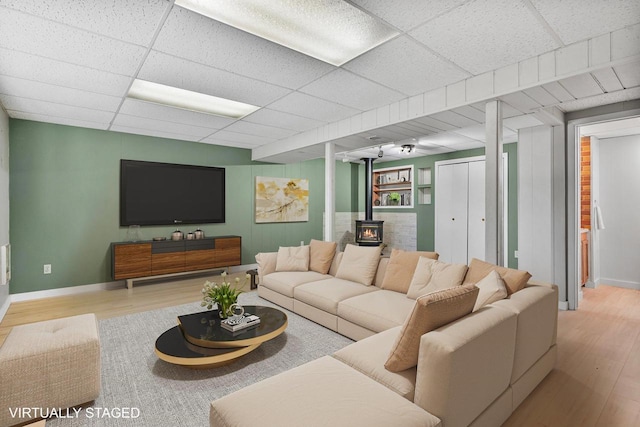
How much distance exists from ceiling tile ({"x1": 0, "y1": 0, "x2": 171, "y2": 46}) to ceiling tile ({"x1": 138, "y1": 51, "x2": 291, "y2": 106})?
1.22 ft

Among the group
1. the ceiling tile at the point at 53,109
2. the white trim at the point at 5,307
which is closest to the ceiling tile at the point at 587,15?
the ceiling tile at the point at 53,109

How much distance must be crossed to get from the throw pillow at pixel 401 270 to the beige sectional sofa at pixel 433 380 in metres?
1.06

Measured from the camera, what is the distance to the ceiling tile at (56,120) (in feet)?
14.1

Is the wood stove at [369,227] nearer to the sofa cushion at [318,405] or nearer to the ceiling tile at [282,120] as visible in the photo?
the ceiling tile at [282,120]

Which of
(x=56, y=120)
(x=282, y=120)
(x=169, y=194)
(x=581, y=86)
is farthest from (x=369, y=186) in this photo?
(x=56, y=120)

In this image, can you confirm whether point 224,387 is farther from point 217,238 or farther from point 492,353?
point 217,238

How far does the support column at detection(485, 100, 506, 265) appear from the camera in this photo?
10.2ft

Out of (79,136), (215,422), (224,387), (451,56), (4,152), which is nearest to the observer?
(215,422)

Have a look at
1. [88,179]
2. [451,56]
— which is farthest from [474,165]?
[88,179]

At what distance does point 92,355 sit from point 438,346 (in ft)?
6.97

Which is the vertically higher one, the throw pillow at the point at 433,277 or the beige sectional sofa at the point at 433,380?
the throw pillow at the point at 433,277

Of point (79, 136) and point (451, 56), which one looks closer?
point (451, 56)

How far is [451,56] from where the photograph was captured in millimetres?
2742

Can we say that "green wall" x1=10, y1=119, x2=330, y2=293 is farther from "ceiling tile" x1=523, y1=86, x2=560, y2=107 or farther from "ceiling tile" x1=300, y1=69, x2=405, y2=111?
"ceiling tile" x1=523, y1=86, x2=560, y2=107
